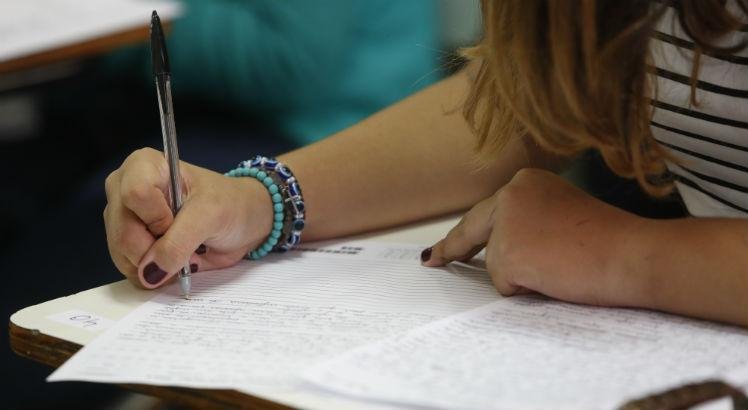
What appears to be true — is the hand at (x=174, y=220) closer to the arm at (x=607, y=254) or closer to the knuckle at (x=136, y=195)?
the knuckle at (x=136, y=195)

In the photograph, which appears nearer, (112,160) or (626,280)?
(626,280)

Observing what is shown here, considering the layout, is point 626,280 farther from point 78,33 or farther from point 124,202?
point 78,33

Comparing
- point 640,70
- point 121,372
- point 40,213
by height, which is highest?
point 640,70

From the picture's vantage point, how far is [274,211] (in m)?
0.99

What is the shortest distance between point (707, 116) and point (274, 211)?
1.34 feet

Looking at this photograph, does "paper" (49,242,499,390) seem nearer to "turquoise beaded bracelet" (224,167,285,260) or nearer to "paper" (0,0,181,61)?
"turquoise beaded bracelet" (224,167,285,260)

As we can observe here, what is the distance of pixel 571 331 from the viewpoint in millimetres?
733

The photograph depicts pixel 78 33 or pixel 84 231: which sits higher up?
pixel 78 33

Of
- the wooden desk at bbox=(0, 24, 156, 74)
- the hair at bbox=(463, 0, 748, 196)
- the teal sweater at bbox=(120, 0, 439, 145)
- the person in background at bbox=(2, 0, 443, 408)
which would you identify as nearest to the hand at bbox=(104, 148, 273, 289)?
the hair at bbox=(463, 0, 748, 196)

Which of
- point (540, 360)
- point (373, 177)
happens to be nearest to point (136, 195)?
point (373, 177)

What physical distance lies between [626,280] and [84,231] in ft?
3.58

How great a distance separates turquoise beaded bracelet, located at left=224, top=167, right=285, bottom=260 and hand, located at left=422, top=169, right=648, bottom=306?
0.20 m

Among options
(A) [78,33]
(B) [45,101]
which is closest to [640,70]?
(A) [78,33]

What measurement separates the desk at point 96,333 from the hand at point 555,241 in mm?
173
